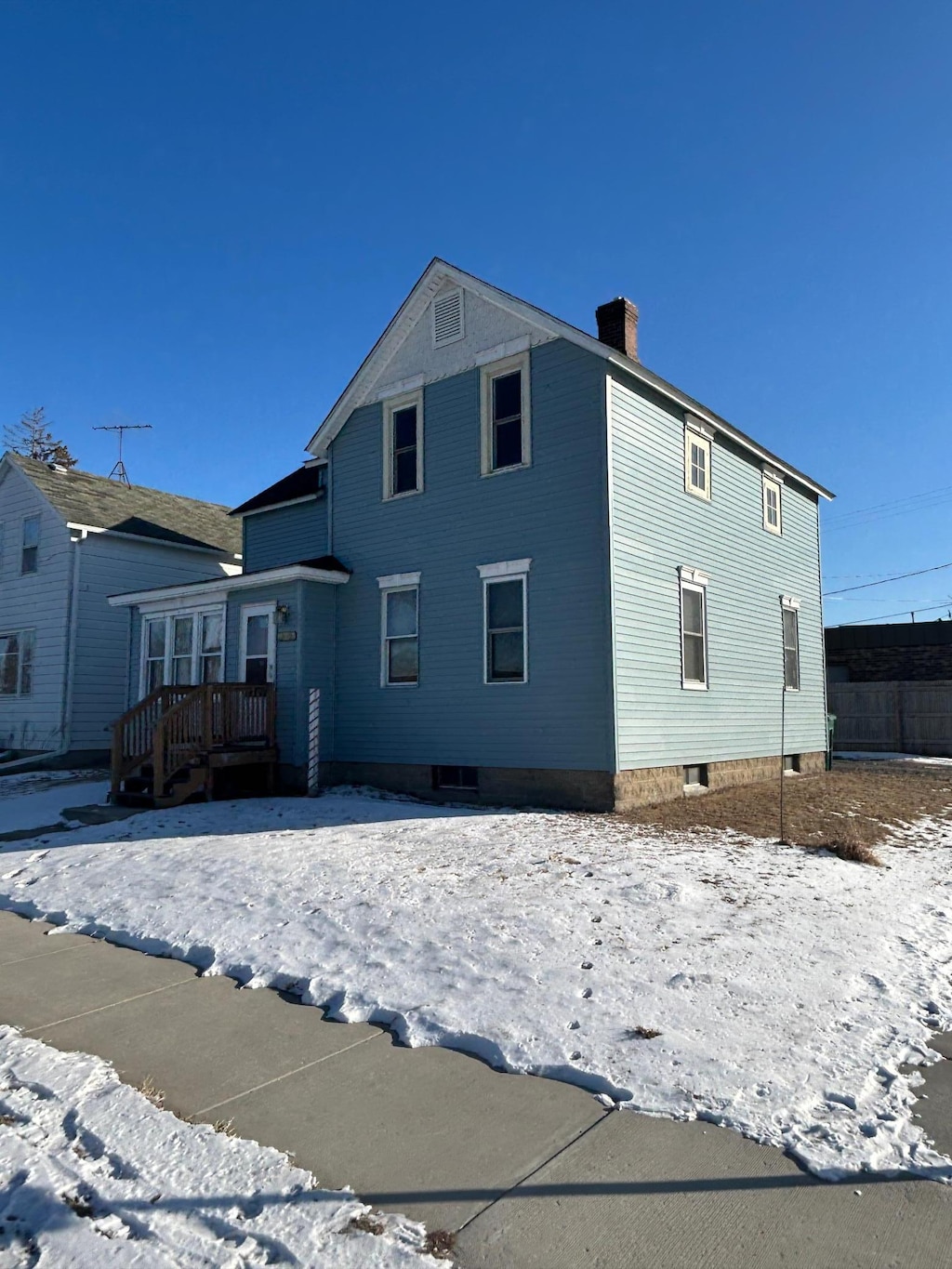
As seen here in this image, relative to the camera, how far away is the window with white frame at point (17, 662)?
21500 mm

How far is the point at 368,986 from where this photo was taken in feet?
18.2

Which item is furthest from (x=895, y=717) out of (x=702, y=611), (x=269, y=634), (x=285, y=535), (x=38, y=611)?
(x=38, y=611)

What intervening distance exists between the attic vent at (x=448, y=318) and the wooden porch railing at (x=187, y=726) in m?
6.34

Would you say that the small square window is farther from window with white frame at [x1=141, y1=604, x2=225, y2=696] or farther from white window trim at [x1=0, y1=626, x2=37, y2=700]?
white window trim at [x1=0, y1=626, x2=37, y2=700]

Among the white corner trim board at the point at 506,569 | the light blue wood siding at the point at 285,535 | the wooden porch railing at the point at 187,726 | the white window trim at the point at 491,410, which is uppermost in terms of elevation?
the white window trim at the point at 491,410

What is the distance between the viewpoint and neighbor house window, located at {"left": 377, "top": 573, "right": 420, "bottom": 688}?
14.7 meters

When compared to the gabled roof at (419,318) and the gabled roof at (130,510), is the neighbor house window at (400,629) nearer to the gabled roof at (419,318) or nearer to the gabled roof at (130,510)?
the gabled roof at (419,318)

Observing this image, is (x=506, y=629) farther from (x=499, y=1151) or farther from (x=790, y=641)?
(x=499, y=1151)

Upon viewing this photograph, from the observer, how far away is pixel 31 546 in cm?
2200

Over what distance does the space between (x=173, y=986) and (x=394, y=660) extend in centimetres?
939

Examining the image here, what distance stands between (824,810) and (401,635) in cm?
689

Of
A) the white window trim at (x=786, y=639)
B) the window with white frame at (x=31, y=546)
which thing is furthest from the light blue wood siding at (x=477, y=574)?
the window with white frame at (x=31, y=546)

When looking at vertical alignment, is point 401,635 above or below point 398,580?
below

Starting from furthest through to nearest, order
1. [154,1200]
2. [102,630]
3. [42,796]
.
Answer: [102,630], [42,796], [154,1200]
